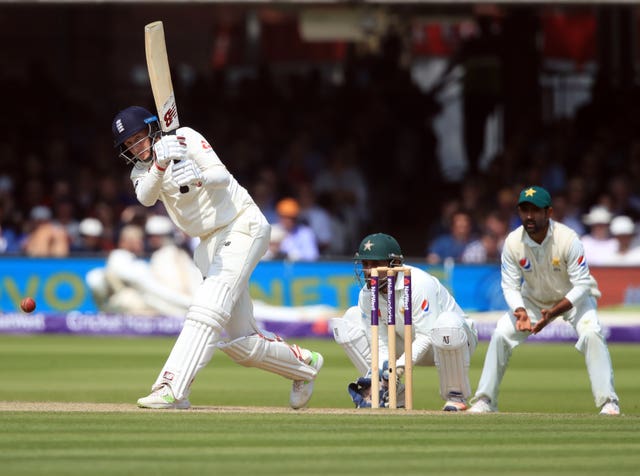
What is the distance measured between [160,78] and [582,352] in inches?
112

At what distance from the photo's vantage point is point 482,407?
8.23 m

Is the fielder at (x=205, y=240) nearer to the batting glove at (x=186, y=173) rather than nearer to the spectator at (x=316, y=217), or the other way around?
the batting glove at (x=186, y=173)

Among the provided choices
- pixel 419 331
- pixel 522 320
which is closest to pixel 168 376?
pixel 419 331

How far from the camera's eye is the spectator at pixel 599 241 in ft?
50.9

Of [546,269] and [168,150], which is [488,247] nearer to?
[546,269]

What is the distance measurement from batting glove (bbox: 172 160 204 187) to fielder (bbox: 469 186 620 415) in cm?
194

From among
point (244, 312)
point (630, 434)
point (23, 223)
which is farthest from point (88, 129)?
point (630, 434)

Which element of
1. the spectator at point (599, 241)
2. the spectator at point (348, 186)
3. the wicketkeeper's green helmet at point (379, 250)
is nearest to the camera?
the wicketkeeper's green helmet at point (379, 250)

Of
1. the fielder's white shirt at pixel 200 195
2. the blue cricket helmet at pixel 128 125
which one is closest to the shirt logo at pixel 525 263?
the fielder's white shirt at pixel 200 195

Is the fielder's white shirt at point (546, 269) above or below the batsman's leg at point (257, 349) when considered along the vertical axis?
above

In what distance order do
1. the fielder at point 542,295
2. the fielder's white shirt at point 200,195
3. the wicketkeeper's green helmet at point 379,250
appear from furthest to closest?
the fielder at point 542,295 < the wicketkeeper's green helmet at point 379,250 < the fielder's white shirt at point 200,195

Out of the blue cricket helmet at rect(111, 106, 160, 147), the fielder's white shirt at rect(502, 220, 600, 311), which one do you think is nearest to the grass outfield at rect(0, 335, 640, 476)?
the fielder's white shirt at rect(502, 220, 600, 311)

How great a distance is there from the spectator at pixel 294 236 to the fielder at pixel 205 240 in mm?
8289

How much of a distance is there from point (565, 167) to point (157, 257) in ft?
18.1
